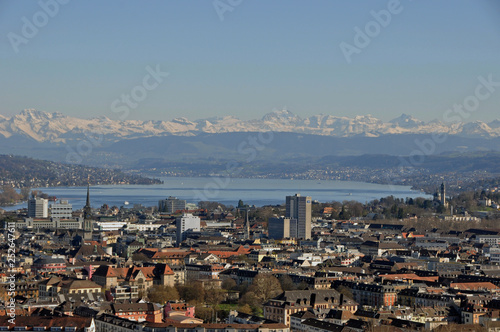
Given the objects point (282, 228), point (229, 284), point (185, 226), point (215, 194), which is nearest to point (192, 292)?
point (229, 284)

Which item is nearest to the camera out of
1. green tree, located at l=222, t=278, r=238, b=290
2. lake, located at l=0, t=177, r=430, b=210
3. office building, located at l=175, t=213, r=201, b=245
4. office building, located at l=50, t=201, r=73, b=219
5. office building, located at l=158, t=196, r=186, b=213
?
green tree, located at l=222, t=278, r=238, b=290

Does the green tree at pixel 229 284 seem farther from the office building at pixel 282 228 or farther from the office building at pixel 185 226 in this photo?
the office building at pixel 185 226

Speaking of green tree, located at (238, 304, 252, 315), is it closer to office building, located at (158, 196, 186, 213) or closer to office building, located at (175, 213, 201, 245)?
office building, located at (175, 213, 201, 245)

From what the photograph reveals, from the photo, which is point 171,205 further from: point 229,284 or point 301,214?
point 229,284

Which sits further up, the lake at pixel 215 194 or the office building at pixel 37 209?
the lake at pixel 215 194

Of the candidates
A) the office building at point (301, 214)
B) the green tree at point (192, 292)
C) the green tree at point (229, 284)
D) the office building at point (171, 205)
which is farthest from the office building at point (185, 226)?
the green tree at point (192, 292)

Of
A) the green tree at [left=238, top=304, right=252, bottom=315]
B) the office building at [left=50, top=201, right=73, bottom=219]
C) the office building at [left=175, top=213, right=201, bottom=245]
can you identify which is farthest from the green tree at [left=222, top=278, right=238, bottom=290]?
the office building at [left=50, top=201, right=73, bottom=219]
